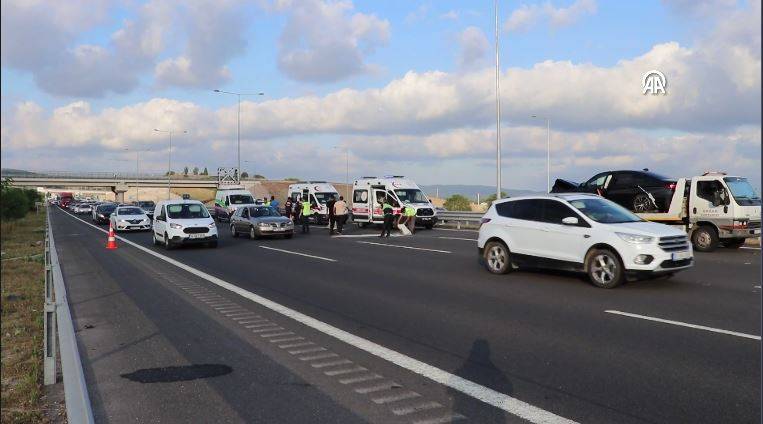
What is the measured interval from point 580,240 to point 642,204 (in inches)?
319

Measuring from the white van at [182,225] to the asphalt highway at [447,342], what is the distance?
20.8 feet

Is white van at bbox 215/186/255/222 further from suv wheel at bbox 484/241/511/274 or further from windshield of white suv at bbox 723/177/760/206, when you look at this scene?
windshield of white suv at bbox 723/177/760/206

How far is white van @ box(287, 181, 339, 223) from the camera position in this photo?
36.2 metres

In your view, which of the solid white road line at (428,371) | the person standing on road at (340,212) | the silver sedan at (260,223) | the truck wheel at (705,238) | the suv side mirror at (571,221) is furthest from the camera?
the person standing on road at (340,212)

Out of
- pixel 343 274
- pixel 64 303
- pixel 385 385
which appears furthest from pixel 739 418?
pixel 343 274

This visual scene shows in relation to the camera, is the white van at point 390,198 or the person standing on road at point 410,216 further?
the white van at point 390,198

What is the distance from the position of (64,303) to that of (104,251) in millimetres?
17473

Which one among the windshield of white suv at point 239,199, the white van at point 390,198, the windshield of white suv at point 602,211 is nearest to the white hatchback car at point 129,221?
the windshield of white suv at point 239,199

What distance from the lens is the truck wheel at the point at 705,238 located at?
17.5 m

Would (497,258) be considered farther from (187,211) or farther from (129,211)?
(129,211)

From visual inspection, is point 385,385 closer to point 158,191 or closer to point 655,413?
point 655,413

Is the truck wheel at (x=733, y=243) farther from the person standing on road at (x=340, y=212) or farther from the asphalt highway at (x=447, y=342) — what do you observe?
the person standing on road at (x=340, y=212)

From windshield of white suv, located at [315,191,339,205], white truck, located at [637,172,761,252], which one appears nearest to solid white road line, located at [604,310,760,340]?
white truck, located at [637,172,761,252]

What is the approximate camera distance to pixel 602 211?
482 inches
